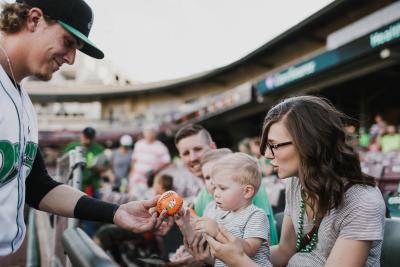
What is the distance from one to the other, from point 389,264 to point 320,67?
12887mm

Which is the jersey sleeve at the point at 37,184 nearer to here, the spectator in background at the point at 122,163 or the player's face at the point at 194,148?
the player's face at the point at 194,148

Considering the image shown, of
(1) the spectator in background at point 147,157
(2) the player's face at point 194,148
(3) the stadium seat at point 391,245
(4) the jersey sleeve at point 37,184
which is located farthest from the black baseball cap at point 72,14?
(1) the spectator in background at point 147,157

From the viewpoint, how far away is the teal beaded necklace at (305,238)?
74.1 inches

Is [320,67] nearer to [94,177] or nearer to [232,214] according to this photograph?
[94,177]

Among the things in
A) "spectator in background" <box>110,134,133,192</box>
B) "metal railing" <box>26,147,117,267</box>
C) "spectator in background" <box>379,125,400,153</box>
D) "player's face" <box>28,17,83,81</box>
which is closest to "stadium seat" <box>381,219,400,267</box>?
"metal railing" <box>26,147,117,267</box>

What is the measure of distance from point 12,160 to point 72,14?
667 mm

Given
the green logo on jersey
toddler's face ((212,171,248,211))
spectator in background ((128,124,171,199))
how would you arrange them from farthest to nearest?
1. spectator in background ((128,124,171,199))
2. toddler's face ((212,171,248,211))
3. the green logo on jersey

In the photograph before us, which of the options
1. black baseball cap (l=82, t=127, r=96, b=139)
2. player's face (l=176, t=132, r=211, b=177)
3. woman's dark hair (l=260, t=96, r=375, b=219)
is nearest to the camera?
woman's dark hair (l=260, t=96, r=375, b=219)

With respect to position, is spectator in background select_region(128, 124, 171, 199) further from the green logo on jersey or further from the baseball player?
the green logo on jersey

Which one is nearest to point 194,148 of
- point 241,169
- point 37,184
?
point 241,169

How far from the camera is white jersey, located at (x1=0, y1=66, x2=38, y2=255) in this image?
5.31ft

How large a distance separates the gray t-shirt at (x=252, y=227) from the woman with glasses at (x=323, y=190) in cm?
22

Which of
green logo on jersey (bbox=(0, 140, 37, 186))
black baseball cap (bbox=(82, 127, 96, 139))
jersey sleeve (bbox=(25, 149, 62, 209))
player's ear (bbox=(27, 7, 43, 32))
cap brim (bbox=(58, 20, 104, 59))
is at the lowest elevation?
jersey sleeve (bbox=(25, 149, 62, 209))

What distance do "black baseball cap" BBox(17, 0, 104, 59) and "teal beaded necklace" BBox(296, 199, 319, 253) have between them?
3.94 feet
